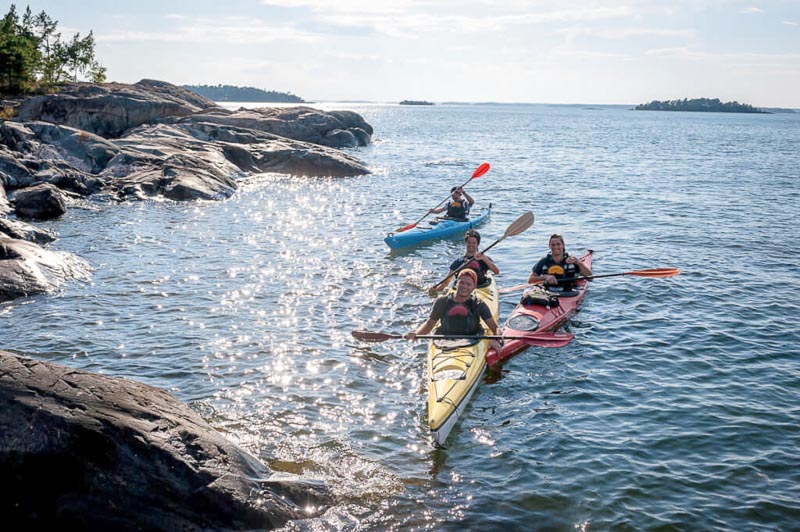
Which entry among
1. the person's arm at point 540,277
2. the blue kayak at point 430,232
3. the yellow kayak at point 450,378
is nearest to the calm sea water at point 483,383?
the yellow kayak at point 450,378

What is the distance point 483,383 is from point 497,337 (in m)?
0.72

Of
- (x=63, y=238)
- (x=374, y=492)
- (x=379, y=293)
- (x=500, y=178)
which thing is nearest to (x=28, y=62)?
(x=63, y=238)

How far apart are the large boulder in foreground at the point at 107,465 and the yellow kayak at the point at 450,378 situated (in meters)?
2.47

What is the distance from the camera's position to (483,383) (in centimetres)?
938

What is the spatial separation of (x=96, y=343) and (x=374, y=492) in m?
6.20

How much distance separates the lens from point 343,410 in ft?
27.8

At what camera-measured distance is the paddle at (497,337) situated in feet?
30.7

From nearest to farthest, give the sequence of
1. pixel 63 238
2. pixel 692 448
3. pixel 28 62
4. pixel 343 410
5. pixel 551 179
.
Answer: pixel 692 448, pixel 343 410, pixel 63 238, pixel 551 179, pixel 28 62

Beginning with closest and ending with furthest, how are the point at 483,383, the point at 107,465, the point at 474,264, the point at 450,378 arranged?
the point at 107,465, the point at 450,378, the point at 483,383, the point at 474,264

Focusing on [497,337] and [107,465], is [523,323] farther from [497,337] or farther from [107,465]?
[107,465]

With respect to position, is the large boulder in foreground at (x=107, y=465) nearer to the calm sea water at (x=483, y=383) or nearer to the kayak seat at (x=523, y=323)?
the calm sea water at (x=483, y=383)

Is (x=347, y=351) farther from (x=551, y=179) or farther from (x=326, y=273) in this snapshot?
(x=551, y=179)

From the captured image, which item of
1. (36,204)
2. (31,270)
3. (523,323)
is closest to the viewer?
(523,323)

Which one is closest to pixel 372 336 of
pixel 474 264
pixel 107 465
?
pixel 474 264
